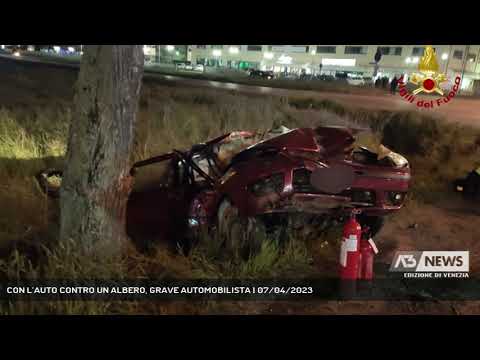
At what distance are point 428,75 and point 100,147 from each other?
2.83 meters

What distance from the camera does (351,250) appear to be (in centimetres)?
310

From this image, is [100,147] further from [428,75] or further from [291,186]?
[428,75]

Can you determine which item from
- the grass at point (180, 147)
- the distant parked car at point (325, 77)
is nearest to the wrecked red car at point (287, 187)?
the grass at point (180, 147)

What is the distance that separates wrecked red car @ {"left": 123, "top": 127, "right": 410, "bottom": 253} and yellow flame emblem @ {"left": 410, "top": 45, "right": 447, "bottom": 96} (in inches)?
25.9

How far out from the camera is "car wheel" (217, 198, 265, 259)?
131 inches

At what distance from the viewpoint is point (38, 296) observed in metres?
2.94

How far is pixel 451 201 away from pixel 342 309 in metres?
2.05

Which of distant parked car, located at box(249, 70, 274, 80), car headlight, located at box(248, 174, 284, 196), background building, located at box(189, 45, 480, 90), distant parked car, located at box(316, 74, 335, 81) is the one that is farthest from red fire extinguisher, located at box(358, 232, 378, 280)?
distant parked car, located at box(249, 70, 274, 80)

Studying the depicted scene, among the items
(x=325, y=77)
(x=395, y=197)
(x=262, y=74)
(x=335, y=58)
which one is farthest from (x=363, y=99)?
(x=395, y=197)

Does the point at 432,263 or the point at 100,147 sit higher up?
the point at 100,147

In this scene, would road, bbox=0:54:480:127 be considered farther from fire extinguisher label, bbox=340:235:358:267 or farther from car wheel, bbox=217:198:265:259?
fire extinguisher label, bbox=340:235:358:267

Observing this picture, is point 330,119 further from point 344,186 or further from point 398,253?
point 398,253

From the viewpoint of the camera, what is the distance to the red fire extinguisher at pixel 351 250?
3092mm

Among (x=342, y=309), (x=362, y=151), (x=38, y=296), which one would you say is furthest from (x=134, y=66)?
(x=342, y=309)
